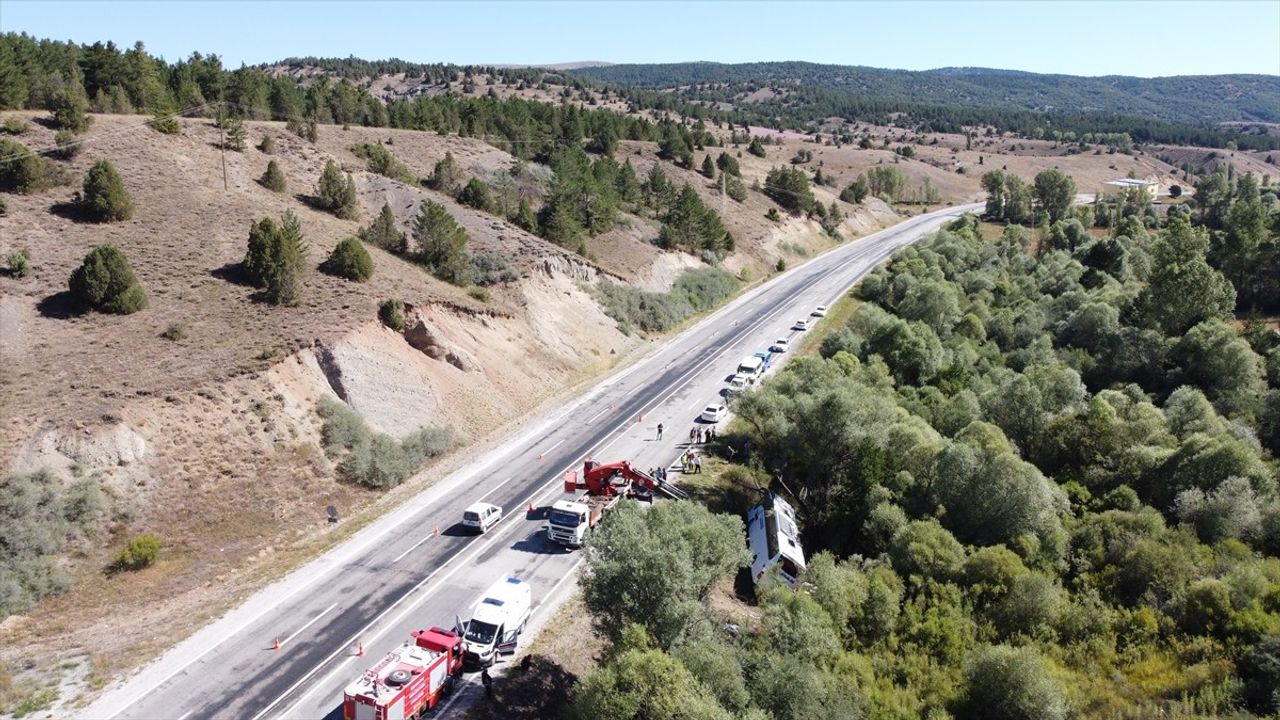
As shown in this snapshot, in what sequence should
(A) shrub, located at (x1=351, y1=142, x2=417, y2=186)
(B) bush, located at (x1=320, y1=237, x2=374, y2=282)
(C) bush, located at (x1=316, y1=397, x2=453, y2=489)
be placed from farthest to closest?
1. (A) shrub, located at (x1=351, y1=142, x2=417, y2=186)
2. (B) bush, located at (x1=320, y1=237, x2=374, y2=282)
3. (C) bush, located at (x1=316, y1=397, x2=453, y2=489)

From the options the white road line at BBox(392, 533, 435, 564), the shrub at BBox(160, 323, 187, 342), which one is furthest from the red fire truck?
the shrub at BBox(160, 323, 187, 342)

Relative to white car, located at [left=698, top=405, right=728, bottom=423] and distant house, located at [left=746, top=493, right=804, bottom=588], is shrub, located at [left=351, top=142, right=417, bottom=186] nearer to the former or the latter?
white car, located at [left=698, top=405, right=728, bottom=423]

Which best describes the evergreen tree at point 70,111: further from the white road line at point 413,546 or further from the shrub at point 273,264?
the white road line at point 413,546

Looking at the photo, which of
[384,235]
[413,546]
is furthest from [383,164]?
[413,546]

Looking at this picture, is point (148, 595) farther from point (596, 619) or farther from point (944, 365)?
point (944, 365)

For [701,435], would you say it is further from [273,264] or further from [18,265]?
[18,265]

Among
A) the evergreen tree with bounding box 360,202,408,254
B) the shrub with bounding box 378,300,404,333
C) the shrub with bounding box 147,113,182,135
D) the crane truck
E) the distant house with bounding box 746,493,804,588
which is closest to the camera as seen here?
the distant house with bounding box 746,493,804,588

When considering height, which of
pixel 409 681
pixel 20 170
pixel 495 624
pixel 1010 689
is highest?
pixel 20 170
